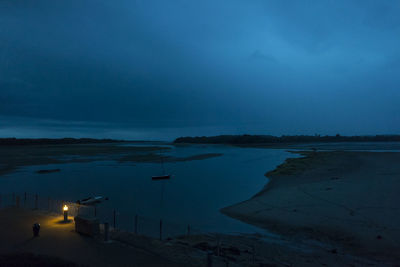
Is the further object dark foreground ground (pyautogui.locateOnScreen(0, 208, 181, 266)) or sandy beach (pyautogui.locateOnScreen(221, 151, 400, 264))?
sandy beach (pyautogui.locateOnScreen(221, 151, 400, 264))

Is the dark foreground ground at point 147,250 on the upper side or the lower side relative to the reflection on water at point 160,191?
upper

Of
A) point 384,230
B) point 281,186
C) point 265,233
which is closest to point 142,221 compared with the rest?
point 265,233

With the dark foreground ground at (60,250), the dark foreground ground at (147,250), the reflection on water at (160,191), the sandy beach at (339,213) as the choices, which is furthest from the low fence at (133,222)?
the sandy beach at (339,213)

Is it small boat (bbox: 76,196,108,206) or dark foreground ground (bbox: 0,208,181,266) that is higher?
dark foreground ground (bbox: 0,208,181,266)

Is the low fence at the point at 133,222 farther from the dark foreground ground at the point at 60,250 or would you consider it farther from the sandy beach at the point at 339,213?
the sandy beach at the point at 339,213

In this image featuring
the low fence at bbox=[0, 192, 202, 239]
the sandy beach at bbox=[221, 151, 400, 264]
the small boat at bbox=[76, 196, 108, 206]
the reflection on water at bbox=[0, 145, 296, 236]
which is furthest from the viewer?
the small boat at bbox=[76, 196, 108, 206]

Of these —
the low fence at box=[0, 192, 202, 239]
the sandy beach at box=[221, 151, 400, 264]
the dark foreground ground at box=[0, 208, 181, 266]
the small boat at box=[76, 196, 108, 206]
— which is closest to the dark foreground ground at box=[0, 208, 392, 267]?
the dark foreground ground at box=[0, 208, 181, 266]

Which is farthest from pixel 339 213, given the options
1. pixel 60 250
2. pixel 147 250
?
pixel 60 250

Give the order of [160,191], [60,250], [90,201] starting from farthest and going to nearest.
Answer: [160,191] → [90,201] → [60,250]

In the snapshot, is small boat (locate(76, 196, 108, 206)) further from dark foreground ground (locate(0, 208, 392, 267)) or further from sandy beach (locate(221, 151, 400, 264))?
sandy beach (locate(221, 151, 400, 264))

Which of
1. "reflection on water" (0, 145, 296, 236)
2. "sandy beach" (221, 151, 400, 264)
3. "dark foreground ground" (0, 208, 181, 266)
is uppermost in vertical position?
"dark foreground ground" (0, 208, 181, 266)

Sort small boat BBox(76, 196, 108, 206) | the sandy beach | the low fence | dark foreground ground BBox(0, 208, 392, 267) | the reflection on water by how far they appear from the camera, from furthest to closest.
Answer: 1. small boat BBox(76, 196, 108, 206)
2. the reflection on water
3. the low fence
4. the sandy beach
5. dark foreground ground BBox(0, 208, 392, 267)

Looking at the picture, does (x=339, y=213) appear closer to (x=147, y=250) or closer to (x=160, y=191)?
(x=147, y=250)

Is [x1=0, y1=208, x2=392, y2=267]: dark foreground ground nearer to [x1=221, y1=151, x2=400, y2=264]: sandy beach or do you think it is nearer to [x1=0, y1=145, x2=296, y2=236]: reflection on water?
[x1=221, y1=151, x2=400, y2=264]: sandy beach
